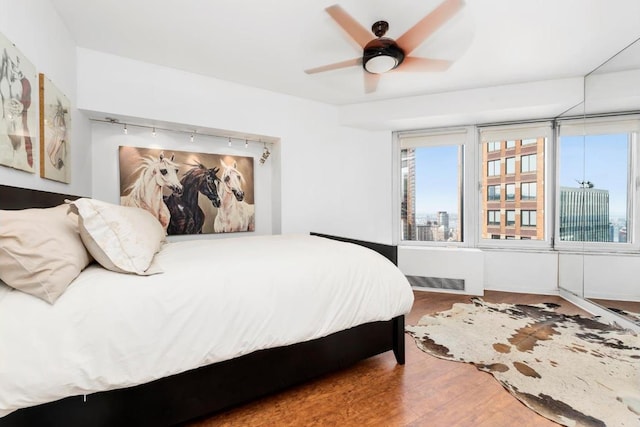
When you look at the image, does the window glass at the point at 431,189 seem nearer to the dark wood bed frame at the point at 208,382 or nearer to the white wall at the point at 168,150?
the white wall at the point at 168,150

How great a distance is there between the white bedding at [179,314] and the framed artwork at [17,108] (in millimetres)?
764

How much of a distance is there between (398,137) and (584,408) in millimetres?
3292

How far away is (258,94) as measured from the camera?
3186mm

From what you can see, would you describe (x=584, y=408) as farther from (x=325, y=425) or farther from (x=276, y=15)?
(x=276, y=15)

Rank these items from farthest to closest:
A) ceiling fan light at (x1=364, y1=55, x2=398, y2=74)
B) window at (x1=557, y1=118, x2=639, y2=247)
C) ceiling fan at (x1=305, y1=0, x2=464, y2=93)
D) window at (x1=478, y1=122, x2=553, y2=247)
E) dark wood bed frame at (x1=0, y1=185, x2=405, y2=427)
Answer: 1. window at (x1=478, y1=122, x2=553, y2=247)
2. window at (x1=557, y1=118, x2=639, y2=247)
3. ceiling fan light at (x1=364, y1=55, x2=398, y2=74)
4. ceiling fan at (x1=305, y1=0, x2=464, y2=93)
5. dark wood bed frame at (x1=0, y1=185, x2=405, y2=427)

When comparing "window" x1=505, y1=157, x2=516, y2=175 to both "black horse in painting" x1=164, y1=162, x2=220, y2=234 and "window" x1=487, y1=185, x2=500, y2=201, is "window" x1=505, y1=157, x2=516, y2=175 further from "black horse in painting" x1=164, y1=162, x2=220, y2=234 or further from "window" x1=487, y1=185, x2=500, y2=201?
"black horse in painting" x1=164, y1=162, x2=220, y2=234

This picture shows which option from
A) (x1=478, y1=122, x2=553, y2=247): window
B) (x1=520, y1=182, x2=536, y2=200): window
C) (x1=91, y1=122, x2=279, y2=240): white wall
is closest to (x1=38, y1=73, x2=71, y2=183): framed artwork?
(x1=91, y1=122, x2=279, y2=240): white wall

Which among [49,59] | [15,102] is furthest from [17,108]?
[49,59]

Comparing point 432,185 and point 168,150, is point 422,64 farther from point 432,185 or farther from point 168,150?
point 168,150

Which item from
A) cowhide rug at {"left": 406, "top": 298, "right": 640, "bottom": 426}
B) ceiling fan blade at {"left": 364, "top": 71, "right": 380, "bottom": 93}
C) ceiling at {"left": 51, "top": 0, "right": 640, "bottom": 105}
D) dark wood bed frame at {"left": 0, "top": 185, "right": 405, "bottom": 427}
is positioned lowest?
cowhide rug at {"left": 406, "top": 298, "right": 640, "bottom": 426}

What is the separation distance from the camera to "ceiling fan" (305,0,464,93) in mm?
1614

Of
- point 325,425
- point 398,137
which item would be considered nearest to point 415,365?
point 325,425

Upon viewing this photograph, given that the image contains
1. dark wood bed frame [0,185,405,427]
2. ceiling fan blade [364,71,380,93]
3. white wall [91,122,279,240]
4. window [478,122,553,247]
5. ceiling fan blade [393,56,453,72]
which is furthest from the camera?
window [478,122,553,247]

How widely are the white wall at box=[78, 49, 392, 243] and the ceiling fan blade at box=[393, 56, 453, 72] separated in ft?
5.10
